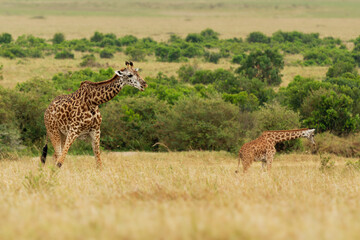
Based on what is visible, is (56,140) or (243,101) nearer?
(56,140)

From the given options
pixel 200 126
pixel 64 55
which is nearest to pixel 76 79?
pixel 200 126

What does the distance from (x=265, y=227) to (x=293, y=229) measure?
23 cm

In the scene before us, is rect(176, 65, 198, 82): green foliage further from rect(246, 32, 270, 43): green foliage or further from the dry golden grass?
rect(246, 32, 270, 43): green foliage

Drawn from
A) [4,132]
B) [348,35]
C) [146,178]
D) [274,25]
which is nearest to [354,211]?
[146,178]

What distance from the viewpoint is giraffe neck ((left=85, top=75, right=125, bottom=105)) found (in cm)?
1237

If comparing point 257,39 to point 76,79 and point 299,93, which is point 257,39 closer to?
point 76,79

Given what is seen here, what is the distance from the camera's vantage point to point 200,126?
25.2 m

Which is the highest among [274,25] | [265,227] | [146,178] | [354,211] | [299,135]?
[265,227]

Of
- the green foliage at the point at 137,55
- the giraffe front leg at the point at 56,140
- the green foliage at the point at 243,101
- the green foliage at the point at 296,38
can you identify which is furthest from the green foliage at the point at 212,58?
the giraffe front leg at the point at 56,140

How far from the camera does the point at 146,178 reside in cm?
853

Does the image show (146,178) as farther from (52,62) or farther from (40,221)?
(52,62)

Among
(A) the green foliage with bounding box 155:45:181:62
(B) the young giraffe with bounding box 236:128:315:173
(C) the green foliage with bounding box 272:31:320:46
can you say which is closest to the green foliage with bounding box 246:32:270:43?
(C) the green foliage with bounding box 272:31:320:46

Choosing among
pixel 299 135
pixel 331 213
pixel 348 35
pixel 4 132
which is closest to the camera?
pixel 331 213

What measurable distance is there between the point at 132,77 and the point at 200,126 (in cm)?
1343
